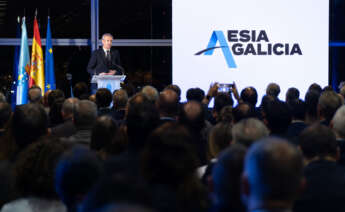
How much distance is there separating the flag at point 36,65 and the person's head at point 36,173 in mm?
7559

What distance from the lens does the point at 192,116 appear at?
4.16m

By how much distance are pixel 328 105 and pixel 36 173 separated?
3.00m

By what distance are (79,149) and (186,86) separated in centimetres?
814

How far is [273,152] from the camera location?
1.87m

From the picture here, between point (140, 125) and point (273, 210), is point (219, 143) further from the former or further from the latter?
point (273, 210)

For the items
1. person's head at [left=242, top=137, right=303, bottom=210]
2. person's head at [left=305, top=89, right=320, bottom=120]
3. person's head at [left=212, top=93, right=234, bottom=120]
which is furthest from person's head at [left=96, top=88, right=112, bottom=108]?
person's head at [left=242, top=137, right=303, bottom=210]

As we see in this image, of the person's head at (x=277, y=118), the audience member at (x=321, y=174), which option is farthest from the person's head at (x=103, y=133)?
the person's head at (x=277, y=118)

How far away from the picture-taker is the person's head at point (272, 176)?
72.8 inches

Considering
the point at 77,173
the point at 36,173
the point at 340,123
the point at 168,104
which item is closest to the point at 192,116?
the point at 168,104

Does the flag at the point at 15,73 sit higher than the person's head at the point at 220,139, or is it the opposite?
the flag at the point at 15,73

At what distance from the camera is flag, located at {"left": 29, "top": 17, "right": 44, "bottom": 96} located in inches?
388

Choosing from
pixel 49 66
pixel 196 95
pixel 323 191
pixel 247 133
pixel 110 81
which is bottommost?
pixel 323 191

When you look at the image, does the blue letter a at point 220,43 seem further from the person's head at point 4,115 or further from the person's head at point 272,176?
the person's head at point 272,176

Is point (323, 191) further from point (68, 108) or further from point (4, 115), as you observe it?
point (68, 108)
